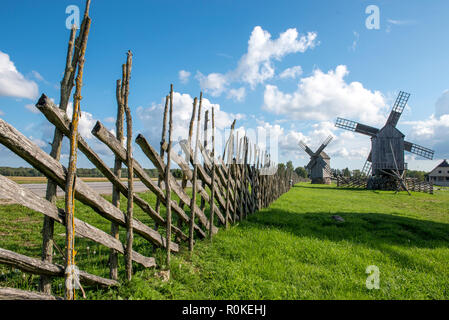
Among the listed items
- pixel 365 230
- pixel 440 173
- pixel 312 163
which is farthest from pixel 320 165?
pixel 440 173

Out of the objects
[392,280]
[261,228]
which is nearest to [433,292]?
[392,280]

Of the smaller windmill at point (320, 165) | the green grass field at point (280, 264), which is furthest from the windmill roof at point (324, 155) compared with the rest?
the green grass field at point (280, 264)

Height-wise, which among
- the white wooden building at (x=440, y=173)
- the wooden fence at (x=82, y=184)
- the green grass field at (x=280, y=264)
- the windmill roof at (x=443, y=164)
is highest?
the windmill roof at (x=443, y=164)

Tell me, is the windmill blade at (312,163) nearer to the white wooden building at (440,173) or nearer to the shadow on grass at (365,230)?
the shadow on grass at (365,230)

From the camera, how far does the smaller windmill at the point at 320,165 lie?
4166 centimetres

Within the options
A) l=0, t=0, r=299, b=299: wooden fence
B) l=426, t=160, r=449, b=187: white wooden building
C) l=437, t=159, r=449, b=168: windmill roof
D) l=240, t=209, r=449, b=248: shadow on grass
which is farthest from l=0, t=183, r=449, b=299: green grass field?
l=437, t=159, r=449, b=168: windmill roof

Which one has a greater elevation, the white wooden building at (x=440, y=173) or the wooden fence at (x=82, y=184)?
the white wooden building at (x=440, y=173)

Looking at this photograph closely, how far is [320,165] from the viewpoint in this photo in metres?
42.1

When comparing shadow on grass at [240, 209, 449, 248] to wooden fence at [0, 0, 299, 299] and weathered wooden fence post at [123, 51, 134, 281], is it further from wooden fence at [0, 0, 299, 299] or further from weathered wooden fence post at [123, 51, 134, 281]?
weathered wooden fence post at [123, 51, 134, 281]

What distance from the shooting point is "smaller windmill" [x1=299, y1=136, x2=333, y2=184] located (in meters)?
41.7

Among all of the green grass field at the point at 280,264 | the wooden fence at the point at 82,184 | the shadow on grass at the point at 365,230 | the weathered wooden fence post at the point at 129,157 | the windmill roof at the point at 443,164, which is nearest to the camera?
the wooden fence at the point at 82,184

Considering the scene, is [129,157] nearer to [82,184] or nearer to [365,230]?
[82,184]

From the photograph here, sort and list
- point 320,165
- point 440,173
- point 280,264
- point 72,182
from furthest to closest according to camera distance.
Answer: point 440,173
point 320,165
point 280,264
point 72,182

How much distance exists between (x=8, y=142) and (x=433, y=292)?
17.4 feet
